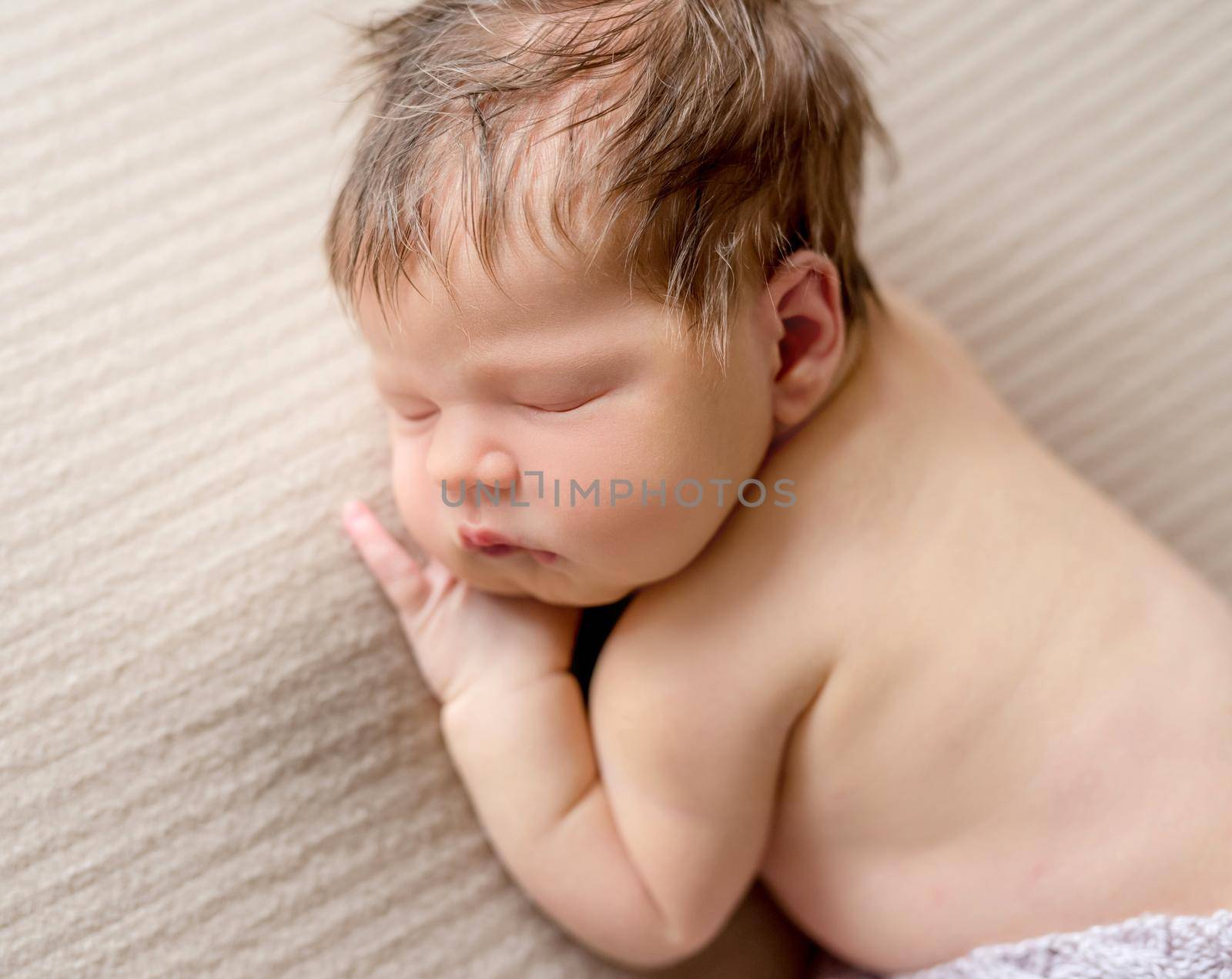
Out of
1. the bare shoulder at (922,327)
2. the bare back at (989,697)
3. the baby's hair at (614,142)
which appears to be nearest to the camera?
the baby's hair at (614,142)

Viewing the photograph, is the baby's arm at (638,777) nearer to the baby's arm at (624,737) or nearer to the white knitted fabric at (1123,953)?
the baby's arm at (624,737)

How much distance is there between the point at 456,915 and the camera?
2.70 ft

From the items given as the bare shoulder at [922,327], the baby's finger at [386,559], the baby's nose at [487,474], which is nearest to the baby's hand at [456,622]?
the baby's finger at [386,559]

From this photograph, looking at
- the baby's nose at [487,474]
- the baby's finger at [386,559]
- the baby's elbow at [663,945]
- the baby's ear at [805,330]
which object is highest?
the baby's ear at [805,330]

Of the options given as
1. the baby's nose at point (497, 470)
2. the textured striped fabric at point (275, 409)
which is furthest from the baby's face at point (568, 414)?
the textured striped fabric at point (275, 409)

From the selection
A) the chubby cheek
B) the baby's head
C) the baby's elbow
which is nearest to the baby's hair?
the baby's head

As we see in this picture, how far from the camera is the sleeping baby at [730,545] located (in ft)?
2.13

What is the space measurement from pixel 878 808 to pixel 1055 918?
5.2 inches

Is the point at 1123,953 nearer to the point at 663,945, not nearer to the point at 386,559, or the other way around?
the point at 663,945

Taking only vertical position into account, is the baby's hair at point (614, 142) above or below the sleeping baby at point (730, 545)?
above

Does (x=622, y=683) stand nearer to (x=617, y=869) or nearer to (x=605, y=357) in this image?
(x=617, y=869)

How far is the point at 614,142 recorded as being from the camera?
24.8 inches

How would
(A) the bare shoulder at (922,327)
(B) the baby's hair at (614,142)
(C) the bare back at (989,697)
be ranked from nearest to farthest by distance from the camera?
(B) the baby's hair at (614,142), (C) the bare back at (989,697), (A) the bare shoulder at (922,327)

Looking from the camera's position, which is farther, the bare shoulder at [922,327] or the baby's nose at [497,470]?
the bare shoulder at [922,327]
